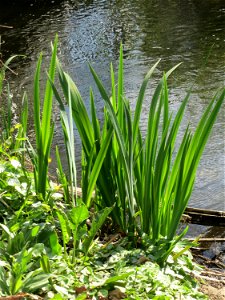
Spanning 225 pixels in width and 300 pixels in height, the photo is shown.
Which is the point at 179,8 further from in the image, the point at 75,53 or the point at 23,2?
the point at 23,2

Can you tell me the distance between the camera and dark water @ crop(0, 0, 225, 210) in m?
4.84

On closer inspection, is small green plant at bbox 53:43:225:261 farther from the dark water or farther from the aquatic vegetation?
the dark water

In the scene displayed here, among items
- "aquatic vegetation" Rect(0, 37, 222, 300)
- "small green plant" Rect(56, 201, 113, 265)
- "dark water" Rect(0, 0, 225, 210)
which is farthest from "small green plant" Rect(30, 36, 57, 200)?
"dark water" Rect(0, 0, 225, 210)

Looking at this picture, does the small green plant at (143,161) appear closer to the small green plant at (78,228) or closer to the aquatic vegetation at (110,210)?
the aquatic vegetation at (110,210)

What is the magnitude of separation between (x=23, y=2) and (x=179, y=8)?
4.40 m

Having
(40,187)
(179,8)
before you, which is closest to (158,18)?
(179,8)

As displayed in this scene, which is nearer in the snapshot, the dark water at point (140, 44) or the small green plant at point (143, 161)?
the small green plant at point (143, 161)

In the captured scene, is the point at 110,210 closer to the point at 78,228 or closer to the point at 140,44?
the point at 78,228

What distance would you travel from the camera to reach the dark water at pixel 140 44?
4841 mm

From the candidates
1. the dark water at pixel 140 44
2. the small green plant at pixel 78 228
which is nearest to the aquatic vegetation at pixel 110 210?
the small green plant at pixel 78 228

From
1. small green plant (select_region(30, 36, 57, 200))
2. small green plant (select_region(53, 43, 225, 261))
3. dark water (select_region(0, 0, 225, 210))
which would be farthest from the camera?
dark water (select_region(0, 0, 225, 210))

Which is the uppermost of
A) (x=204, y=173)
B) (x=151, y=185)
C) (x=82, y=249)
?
(x=151, y=185)

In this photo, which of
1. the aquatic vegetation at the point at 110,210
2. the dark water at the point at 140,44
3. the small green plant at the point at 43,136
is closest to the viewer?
the aquatic vegetation at the point at 110,210

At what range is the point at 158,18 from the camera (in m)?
9.38
